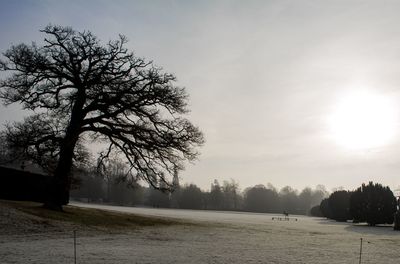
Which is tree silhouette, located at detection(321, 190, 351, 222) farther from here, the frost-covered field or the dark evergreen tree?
the frost-covered field

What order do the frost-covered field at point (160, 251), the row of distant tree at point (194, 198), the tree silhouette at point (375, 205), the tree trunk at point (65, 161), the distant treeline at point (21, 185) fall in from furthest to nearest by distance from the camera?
the row of distant tree at point (194, 198) → the tree silhouette at point (375, 205) → the distant treeline at point (21, 185) → the tree trunk at point (65, 161) → the frost-covered field at point (160, 251)

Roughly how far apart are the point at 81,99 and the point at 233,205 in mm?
161877

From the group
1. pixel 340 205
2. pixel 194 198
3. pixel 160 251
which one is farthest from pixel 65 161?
pixel 194 198

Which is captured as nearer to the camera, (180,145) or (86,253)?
(86,253)

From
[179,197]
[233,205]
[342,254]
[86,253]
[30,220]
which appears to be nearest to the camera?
[86,253]

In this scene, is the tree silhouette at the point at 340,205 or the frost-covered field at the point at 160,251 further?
the tree silhouette at the point at 340,205

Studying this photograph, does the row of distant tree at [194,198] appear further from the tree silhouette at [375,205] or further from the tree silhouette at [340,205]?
the tree silhouette at [375,205]

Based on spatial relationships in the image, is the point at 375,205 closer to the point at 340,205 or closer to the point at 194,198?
the point at 340,205

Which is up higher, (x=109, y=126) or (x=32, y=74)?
(x=32, y=74)

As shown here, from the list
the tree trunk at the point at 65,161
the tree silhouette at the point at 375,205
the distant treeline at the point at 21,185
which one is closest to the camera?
the tree trunk at the point at 65,161

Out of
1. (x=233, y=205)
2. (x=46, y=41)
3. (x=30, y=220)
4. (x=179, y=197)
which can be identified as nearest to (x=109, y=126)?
(x=46, y=41)

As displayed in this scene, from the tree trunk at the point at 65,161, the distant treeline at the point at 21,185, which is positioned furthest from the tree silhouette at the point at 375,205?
the tree trunk at the point at 65,161

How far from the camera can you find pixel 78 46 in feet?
114

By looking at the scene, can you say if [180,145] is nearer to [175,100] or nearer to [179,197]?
[175,100]
